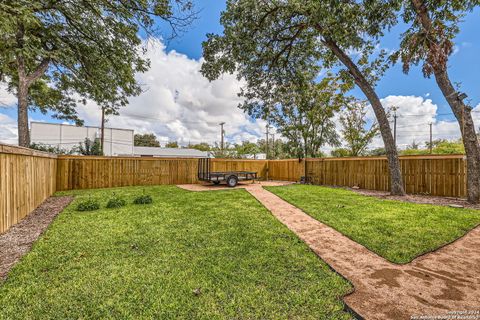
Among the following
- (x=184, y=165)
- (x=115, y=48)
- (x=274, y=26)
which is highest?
(x=274, y=26)

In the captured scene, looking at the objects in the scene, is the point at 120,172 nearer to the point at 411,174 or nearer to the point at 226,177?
the point at 226,177

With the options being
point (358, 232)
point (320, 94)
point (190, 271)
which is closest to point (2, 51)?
point (190, 271)

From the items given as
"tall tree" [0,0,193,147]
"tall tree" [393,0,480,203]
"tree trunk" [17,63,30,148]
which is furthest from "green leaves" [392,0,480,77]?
"tree trunk" [17,63,30,148]

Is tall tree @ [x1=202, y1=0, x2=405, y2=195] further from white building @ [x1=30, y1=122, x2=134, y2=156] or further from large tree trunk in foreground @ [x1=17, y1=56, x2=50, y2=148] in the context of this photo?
white building @ [x1=30, y1=122, x2=134, y2=156]

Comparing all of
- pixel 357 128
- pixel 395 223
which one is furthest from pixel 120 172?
pixel 357 128

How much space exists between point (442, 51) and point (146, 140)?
47128 millimetres

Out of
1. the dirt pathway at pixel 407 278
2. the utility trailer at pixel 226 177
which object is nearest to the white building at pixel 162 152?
the utility trailer at pixel 226 177

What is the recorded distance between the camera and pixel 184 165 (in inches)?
516

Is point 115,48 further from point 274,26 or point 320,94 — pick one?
point 320,94

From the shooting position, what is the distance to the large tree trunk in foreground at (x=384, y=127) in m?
7.82

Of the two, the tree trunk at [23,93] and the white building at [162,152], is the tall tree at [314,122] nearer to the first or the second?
the tree trunk at [23,93]

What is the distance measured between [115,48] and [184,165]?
7.27 metres

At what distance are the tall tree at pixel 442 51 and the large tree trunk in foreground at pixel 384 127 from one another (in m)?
1.62

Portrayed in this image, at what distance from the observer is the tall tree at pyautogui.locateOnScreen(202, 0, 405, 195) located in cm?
675
